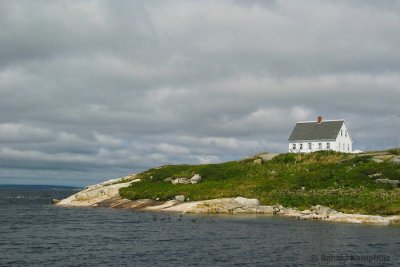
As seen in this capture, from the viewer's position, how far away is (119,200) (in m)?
91.5

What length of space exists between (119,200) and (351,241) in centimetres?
5614

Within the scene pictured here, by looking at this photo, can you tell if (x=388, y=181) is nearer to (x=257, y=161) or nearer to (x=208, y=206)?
(x=208, y=206)

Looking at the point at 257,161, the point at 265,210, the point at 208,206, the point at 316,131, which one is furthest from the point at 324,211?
the point at 316,131

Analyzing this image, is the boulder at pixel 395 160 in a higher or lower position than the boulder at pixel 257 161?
lower

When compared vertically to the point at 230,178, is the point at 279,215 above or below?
below

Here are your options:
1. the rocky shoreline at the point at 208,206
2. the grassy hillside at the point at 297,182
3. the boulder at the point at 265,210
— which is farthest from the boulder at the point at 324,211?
the boulder at the point at 265,210

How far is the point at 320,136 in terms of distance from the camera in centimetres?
11938

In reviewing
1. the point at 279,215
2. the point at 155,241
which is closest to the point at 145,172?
the point at 279,215

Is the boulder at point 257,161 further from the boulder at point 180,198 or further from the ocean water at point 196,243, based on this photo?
the ocean water at point 196,243

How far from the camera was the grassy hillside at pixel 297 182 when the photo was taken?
68.1 m

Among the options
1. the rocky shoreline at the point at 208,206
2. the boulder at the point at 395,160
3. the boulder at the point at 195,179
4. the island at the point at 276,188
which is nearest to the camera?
the rocky shoreline at the point at 208,206

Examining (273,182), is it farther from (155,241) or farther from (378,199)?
(155,241)

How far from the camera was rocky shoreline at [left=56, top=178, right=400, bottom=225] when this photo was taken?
60.3 m

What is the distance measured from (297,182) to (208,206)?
16834mm
